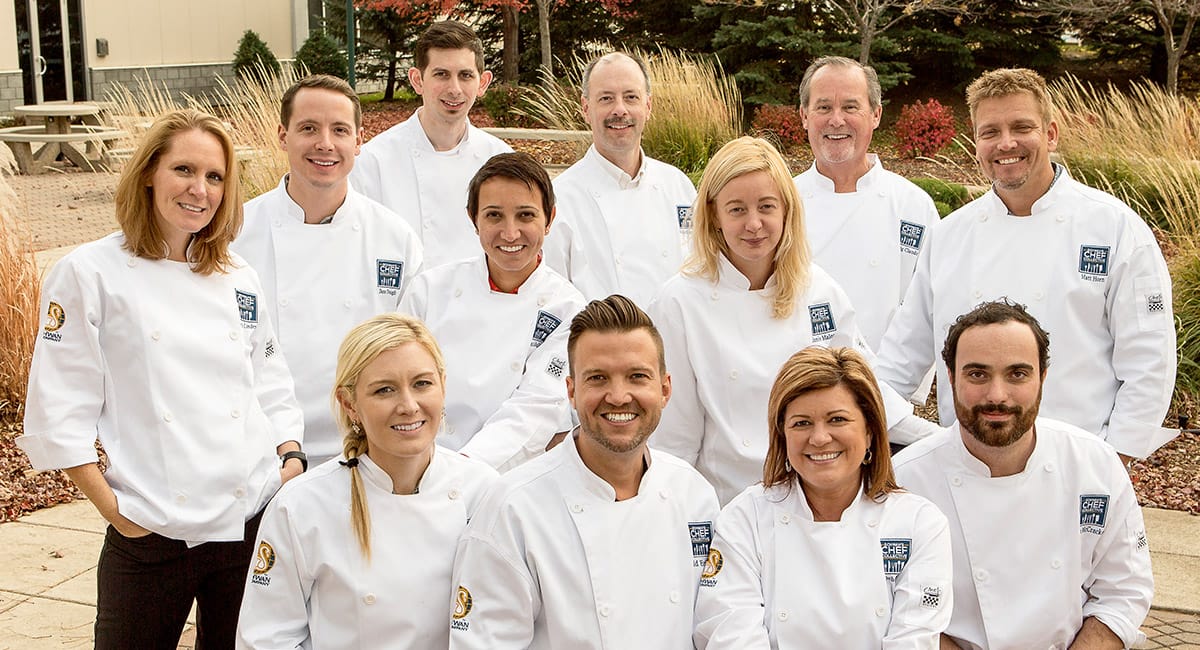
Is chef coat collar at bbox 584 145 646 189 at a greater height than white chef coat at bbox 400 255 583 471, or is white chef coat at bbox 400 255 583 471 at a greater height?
chef coat collar at bbox 584 145 646 189

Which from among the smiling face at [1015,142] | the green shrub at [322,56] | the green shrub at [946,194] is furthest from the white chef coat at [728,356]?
the green shrub at [322,56]

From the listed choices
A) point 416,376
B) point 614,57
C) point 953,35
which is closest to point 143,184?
point 416,376

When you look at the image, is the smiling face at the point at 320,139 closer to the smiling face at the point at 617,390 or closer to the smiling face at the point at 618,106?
the smiling face at the point at 618,106

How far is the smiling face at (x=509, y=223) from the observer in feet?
13.6

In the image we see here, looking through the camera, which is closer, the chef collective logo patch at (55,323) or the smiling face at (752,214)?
the chef collective logo patch at (55,323)

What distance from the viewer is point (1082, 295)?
173 inches

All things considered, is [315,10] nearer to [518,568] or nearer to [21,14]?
[21,14]

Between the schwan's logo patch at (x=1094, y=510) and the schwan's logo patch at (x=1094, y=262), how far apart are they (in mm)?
870

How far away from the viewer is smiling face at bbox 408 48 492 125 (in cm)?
543

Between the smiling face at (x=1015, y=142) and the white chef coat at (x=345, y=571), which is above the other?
the smiling face at (x=1015, y=142)

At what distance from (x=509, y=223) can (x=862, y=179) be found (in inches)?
68.9

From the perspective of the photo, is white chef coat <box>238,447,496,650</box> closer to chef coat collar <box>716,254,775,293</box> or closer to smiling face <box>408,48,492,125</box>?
chef coat collar <box>716,254,775,293</box>

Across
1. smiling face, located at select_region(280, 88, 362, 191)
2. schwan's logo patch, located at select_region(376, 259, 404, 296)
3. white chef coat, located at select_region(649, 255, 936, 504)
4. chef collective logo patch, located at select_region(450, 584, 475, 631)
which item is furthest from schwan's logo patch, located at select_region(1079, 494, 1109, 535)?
smiling face, located at select_region(280, 88, 362, 191)

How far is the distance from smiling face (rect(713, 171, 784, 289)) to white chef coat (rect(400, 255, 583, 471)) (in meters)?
0.58
